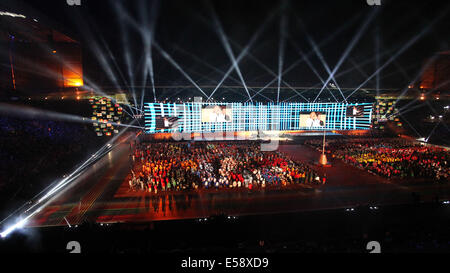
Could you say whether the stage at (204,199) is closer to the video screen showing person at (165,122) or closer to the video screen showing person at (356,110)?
the video screen showing person at (165,122)

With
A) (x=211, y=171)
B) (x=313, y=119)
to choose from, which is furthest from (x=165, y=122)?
(x=313, y=119)

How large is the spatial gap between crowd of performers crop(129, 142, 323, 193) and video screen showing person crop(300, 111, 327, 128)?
7.74m

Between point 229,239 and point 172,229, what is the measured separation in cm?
171

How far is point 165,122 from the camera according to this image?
715 inches

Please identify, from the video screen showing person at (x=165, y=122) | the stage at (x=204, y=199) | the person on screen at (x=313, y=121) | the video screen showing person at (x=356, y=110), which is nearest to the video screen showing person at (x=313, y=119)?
the person on screen at (x=313, y=121)

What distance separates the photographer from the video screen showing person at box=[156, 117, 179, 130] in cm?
1805

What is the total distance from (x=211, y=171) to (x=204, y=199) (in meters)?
2.59

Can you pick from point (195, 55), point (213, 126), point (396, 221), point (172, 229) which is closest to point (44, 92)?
point (195, 55)

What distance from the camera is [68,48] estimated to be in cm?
1531

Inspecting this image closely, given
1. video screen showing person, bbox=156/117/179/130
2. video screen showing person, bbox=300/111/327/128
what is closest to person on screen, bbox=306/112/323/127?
video screen showing person, bbox=300/111/327/128

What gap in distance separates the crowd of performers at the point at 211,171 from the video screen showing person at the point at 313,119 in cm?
774

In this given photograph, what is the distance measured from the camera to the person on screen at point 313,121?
19.7 m

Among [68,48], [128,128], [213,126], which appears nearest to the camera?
[68,48]
